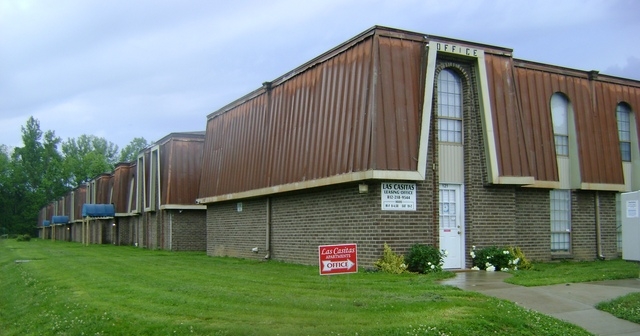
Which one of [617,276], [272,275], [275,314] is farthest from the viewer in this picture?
[272,275]

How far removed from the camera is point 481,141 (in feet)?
59.4

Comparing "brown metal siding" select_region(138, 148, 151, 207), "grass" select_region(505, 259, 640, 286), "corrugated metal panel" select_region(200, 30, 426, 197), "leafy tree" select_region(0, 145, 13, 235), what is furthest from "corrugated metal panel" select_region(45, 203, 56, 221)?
"grass" select_region(505, 259, 640, 286)

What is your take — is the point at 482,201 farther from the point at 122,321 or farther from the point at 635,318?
the point at 122,321

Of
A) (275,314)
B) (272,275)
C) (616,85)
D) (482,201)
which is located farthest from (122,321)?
(616,85)

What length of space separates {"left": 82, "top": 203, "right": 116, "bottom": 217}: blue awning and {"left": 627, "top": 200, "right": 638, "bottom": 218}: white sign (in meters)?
40.6

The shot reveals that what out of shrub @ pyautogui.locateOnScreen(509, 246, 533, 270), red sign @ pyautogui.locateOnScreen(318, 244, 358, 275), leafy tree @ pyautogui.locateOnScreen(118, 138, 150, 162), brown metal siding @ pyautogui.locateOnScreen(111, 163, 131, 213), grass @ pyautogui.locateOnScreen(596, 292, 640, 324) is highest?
leafy tree @ pyautogui.locateOnScreen(118, 138, 150, 162)

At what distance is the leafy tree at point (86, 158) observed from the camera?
103 metres

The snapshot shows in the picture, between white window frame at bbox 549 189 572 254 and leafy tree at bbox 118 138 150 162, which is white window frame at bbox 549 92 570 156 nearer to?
white window frame at bbox 549 189 572 254

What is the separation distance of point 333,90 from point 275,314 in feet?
30.0

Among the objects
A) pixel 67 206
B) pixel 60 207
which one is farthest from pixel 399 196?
pixel 60 207

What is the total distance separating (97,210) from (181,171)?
16.5 m

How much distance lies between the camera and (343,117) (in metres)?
17.4

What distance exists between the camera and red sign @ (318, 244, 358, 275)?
12.1 metres

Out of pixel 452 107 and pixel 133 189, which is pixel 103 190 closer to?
pixel 133 189
